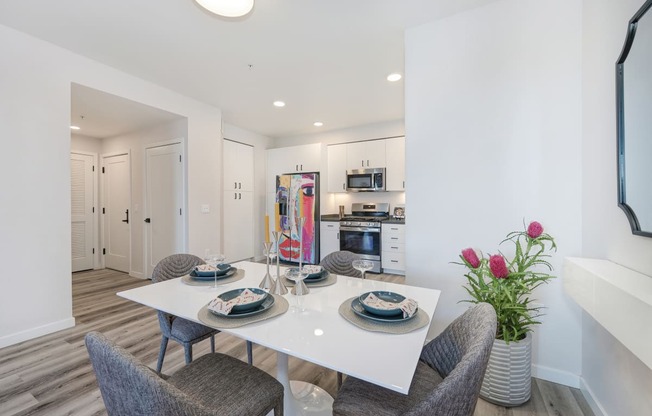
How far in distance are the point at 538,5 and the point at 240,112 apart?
3589 mm

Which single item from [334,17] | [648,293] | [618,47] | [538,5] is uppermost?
[334,17]

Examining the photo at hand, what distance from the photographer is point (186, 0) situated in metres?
1.91

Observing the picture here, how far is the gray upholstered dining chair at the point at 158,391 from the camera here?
687mm

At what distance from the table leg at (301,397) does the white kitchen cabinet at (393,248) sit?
9.25 feet

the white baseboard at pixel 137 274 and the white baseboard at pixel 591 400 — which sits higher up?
the white baseboard at pixel 137 274

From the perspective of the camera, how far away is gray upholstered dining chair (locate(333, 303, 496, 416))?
2.53ft

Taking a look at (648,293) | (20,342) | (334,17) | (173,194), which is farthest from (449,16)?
(20,342)

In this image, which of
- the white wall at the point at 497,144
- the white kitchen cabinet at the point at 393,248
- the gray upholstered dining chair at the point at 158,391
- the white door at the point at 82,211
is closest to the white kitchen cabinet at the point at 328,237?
the white kitchen cabinet at the point at 393,248

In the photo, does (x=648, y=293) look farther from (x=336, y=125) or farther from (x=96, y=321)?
(x=336, y=125)

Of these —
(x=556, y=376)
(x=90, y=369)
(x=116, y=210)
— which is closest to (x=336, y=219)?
(x=556, y=376)

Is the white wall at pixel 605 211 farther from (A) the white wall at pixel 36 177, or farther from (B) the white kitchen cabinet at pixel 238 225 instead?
(B) the white kitchen cabinet at pixel 238 225

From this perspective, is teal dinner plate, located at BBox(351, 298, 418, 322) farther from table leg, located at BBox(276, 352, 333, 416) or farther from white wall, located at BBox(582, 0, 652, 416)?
white wall, located at BBox(582, 0, 652, 416)

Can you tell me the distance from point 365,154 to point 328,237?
5.13ft

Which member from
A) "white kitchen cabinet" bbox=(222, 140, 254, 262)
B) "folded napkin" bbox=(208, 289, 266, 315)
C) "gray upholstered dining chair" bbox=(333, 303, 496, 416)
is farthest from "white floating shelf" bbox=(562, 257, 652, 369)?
"white kitchen cabinet" bbox=(222, 140, 254, 262)
